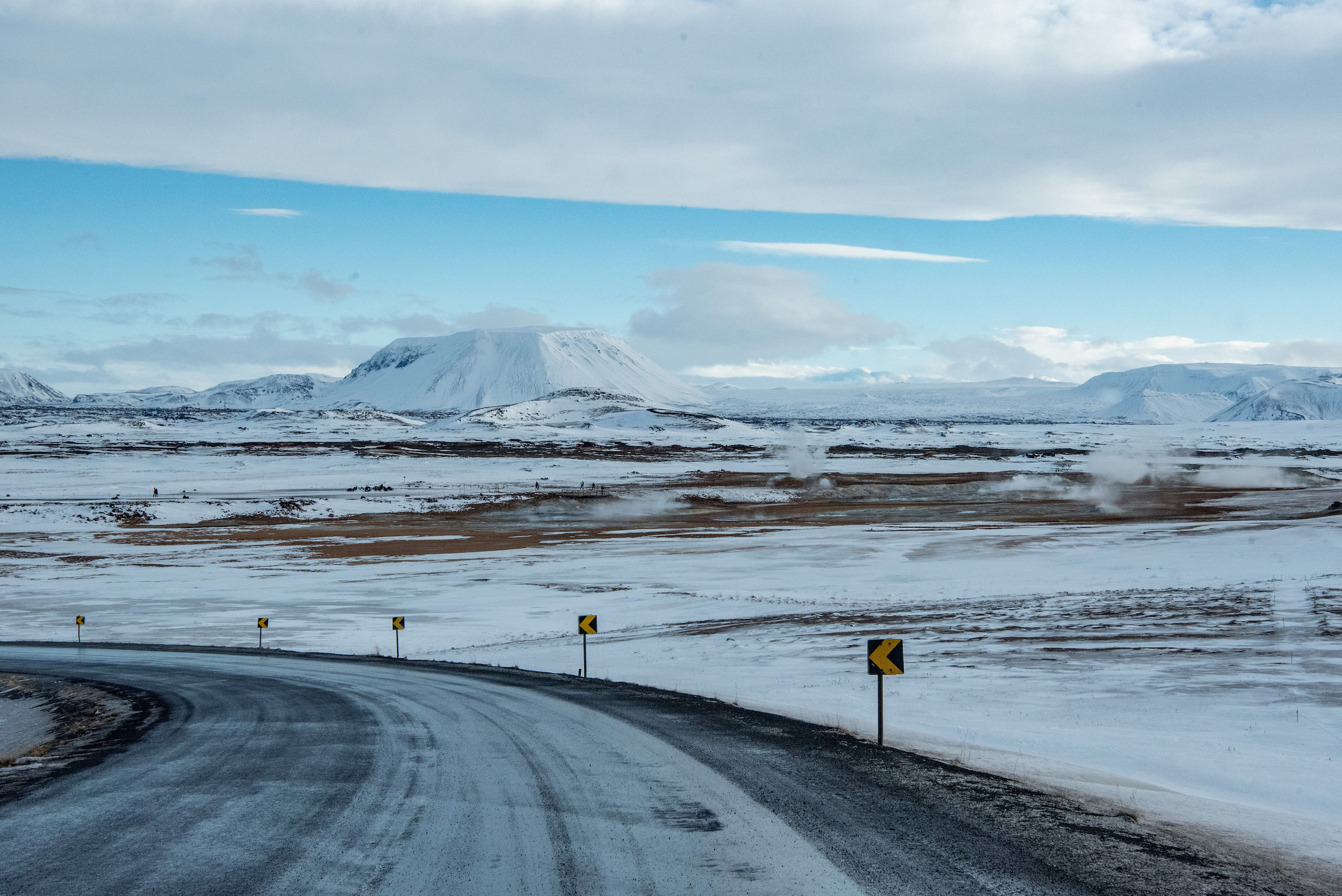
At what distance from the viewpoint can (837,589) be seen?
118 feet

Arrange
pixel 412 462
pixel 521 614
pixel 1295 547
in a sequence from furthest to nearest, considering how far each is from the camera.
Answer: pixel 412 462
pixel 1295 547
pixel 521 614

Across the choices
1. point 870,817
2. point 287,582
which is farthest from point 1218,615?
point 287,582

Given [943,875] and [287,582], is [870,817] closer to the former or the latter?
[943,875]

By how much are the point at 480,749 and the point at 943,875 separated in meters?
6.63

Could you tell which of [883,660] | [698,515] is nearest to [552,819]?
[883,660]

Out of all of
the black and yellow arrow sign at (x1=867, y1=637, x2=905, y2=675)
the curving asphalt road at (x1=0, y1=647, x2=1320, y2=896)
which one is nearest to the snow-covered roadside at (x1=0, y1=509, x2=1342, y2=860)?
the black and yellow arrow sign at (x1=867, y1=637, x2=905, y2=675)

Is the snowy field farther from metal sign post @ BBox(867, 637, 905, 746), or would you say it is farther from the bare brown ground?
metal sign post @ BBox(867, 637, 905, 746)

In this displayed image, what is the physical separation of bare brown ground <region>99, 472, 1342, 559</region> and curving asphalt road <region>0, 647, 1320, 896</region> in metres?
39.2

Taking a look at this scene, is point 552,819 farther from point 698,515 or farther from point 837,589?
point 698,515

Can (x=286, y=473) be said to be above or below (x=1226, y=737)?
above

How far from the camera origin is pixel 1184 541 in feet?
140

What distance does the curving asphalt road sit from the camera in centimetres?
698

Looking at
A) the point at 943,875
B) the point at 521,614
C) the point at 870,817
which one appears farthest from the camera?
the point at 521,614

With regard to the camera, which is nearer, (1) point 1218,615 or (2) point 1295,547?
(1) point 1218,615
